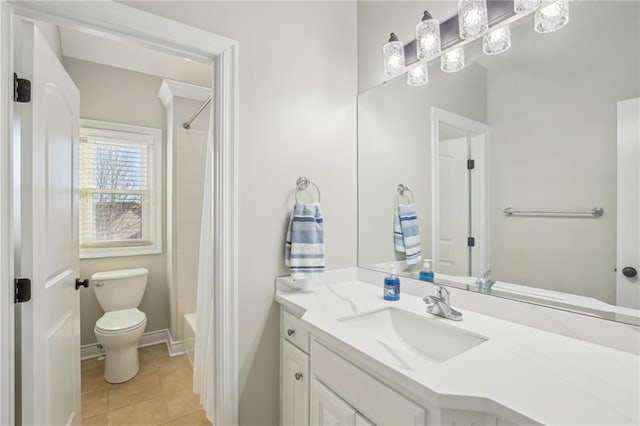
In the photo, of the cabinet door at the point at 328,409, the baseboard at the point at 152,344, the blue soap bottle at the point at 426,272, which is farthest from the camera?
the baseboard at the point at 152,344

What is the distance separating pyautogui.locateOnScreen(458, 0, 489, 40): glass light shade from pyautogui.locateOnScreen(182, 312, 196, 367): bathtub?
103 inches

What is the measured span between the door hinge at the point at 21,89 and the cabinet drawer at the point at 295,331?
4.34 ft

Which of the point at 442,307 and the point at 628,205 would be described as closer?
the point at 628,205

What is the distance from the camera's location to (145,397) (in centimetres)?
208

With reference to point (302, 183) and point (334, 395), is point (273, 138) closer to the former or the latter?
point (302, 183)

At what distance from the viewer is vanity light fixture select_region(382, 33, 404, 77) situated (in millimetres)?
1506

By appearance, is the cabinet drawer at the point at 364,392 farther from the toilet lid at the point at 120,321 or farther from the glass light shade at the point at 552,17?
the toilet lid at the point at 120,321

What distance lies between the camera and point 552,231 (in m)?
1.03

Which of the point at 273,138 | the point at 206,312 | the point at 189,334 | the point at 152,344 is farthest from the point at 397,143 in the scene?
the point at 152,344

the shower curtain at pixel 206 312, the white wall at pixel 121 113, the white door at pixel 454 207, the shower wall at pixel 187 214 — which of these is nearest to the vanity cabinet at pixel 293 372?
the shower curtain at pixel 206 312

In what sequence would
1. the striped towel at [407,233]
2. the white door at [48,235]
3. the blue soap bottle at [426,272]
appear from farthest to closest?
the striped towel at [407,233] < the blue soap bottle at [426,272] < the white door at [48,235]

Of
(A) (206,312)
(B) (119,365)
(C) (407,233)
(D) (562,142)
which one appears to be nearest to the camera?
(D) (562,142)

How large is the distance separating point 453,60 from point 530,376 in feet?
4.05

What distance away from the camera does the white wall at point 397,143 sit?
1.32m
